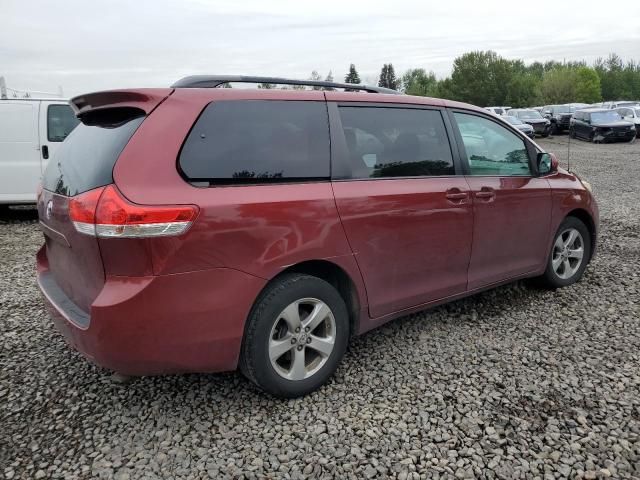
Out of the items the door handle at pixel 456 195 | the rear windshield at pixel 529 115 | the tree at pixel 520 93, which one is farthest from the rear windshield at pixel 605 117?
the tree at pixel 520 93

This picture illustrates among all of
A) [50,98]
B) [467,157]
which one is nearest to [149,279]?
[467,157]

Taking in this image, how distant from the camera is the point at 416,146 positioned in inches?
136

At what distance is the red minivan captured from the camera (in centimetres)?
241

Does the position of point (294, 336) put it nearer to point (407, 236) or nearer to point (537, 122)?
point (407, 236)

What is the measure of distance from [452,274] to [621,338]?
127cm

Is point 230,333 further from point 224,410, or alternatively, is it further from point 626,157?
point 626,157

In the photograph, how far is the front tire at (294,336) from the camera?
2.71 metres

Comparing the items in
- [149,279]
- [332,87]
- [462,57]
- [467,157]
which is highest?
[462,57]

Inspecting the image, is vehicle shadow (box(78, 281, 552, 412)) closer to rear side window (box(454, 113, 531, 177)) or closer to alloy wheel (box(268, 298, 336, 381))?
alloy wheel (box(268, 298, 336, 381))

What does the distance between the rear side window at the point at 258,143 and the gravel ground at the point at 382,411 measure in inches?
50.1

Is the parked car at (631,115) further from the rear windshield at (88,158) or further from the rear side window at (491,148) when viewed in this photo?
the rear windshield at (88,158)

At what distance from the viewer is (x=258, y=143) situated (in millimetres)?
2748

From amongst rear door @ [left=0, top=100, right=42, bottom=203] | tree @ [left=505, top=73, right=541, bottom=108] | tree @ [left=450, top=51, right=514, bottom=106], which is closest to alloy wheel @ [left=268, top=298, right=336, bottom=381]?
rear door @ [left=0, top=100, right=42, bottom=203]

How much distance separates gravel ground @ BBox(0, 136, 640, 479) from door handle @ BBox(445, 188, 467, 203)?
3.21 feet
